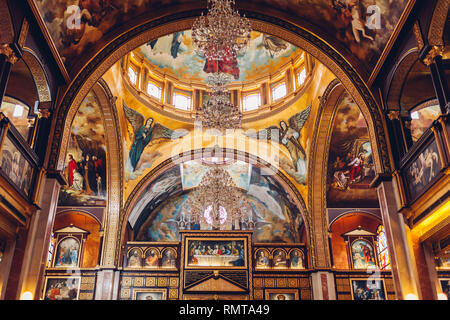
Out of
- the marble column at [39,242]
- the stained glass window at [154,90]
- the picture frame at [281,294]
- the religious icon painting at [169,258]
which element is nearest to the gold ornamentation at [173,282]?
the religious icon painting at [169,258]

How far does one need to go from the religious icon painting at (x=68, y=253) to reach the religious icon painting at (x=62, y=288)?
0.73m

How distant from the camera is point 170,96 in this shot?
67.5ft

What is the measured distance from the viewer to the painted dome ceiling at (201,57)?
62.5ft

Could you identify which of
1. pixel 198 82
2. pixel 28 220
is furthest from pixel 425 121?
pixel 28 220

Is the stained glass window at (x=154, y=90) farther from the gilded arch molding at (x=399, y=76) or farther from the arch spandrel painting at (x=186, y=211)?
the gilded arch molding at (x=399, y=76)

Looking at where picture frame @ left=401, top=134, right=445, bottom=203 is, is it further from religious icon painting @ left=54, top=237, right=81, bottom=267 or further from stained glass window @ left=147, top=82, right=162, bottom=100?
religious icon painting @ left=54, top=237, right=81, bottom=267

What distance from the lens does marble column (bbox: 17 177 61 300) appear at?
9.63 metres

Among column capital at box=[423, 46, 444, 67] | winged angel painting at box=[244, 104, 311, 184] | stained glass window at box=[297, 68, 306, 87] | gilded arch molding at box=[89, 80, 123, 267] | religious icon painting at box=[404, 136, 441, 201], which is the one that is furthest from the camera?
winged angel painting at box=[244, 104, 311, 184]

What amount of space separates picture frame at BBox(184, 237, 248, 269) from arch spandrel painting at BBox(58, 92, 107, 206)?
4.94 m

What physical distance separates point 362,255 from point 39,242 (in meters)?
15.2

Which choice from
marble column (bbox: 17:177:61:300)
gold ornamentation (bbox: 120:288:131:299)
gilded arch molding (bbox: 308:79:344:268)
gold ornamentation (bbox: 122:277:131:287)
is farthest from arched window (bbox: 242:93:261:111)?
marble column (bbox: 17:177:61:300)

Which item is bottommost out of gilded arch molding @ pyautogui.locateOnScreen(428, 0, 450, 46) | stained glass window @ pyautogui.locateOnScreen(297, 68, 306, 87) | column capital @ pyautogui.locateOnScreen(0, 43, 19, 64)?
column capital @ pyautogui.locateOnScreen(0, 43, 19, 64)

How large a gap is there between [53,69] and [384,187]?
9.47m
